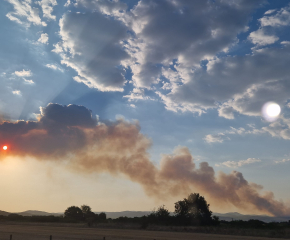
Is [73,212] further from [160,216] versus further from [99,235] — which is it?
[99,235]

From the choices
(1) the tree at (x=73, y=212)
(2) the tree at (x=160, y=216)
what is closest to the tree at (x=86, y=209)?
(1) the tree at (x=73, y=212)

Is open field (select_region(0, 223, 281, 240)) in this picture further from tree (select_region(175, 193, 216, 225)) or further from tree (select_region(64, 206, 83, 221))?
tree (select_region(64, 206, 83, 221))

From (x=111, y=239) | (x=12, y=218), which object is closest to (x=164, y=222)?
(x=111, y=239)

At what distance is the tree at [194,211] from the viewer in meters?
88.6

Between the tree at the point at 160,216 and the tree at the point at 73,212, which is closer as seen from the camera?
the tree at the point at 160,216

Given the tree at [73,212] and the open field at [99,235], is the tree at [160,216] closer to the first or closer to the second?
the open field at [99,235]

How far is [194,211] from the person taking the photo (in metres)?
92.1

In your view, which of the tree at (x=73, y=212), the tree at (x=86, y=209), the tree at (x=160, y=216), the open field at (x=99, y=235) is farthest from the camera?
the tree at (x=86, y=209)

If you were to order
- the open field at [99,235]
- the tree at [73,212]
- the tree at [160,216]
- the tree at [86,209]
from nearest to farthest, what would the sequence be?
the open field at [99,235]
the tree at [160,216]
the tree at [73,212]
the tree at [86,209]

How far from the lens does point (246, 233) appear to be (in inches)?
2122

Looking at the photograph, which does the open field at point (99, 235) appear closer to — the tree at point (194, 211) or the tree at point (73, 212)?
the tree at point (194, 211)

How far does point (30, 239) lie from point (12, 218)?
103 meters

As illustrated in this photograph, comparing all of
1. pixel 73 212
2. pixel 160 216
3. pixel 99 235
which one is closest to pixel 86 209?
pixel 73 212

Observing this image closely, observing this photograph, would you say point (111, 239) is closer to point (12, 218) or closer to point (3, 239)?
point (3, 239)
